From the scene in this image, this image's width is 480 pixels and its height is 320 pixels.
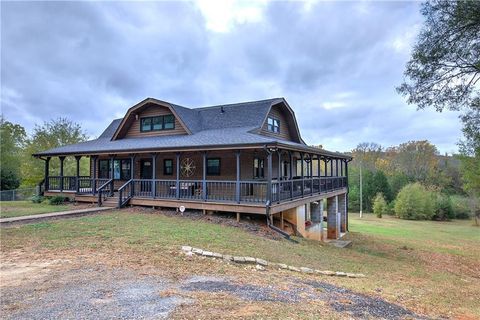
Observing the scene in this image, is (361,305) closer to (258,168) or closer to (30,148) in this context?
(258,168)

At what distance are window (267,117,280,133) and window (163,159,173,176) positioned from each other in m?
6.60

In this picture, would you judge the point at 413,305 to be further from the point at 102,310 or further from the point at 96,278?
the point at 96,278

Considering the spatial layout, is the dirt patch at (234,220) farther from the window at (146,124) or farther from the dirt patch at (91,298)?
the window at (146,124)

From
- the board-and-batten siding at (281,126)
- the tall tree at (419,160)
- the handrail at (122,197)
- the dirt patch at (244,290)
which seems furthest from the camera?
the tall tree at (419,160)

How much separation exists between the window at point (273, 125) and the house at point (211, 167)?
7 centimetres

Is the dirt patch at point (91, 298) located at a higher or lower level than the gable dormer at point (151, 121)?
lower

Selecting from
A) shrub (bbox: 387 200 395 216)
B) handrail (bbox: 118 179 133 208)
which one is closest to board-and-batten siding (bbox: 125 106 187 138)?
handrail (bbox: 118 179 133 208)

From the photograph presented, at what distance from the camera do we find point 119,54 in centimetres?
2708

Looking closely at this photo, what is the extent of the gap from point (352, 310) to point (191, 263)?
392 centimetres

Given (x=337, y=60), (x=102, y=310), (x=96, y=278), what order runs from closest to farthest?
(x=102, y=310) < (x=96, y=278) < (x=337, y=60)

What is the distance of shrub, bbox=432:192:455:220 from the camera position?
1967 inches

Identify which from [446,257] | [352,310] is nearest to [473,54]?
[352,310]

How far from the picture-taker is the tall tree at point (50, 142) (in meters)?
33.2

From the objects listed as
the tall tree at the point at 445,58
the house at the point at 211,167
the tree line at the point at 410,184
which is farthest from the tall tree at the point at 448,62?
the tree line at the point at 410,184
